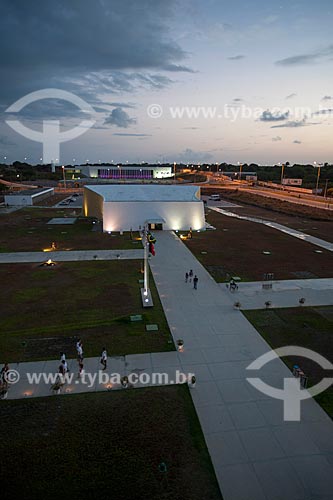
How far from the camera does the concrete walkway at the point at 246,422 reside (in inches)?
408

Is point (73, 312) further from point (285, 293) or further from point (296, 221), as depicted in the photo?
point (296, 221)

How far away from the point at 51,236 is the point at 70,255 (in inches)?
453

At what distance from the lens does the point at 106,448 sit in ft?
37.6

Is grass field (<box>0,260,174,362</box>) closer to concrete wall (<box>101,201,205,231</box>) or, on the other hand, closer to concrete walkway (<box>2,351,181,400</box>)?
concrete walkway (<box>2,351,181,400</box>)

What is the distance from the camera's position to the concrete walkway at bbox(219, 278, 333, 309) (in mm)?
24033

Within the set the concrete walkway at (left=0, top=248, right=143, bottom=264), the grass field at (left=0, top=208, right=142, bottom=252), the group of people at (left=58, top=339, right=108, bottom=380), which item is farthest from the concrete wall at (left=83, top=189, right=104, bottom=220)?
the group of people at (left=58, top=339, right=108, bottom=380)

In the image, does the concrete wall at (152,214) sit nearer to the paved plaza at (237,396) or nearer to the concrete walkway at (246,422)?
the paved plaza at (237,396)

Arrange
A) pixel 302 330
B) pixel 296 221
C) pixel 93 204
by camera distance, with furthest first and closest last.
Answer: pixel 296 221 < pixel 93 204 < pixel 302 330

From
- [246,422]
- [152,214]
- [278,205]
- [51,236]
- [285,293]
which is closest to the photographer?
[246,422]

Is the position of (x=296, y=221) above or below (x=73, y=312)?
above

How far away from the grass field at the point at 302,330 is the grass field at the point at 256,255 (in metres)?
7.23

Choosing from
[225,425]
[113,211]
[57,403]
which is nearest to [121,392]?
[57,403]

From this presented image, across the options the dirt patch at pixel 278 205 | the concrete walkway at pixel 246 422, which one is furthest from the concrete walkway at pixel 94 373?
the dirt patch at pixel 278 205

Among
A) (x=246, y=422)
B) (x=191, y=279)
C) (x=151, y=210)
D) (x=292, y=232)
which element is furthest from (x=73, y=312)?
(x=292, y=232)
